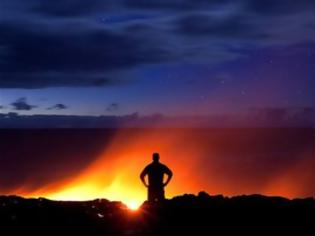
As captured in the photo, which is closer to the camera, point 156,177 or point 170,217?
point 170,217

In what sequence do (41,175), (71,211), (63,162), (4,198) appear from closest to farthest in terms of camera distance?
(71,211)
(4,198)
(41,175)
(63,162)

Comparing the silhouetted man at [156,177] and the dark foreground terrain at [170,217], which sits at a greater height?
the silhouetted man at [156,177]

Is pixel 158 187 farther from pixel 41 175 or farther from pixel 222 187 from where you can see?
pixel 41 175

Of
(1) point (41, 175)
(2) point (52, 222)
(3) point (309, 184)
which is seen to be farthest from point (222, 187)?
(2) point (52, 222)

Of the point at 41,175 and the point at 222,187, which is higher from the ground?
the point at 41,175

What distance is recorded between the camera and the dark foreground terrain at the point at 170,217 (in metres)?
19.6

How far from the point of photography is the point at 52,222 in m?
20.5

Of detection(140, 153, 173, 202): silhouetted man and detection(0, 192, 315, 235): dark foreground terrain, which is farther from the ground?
detection(140, 153, 173, 202): silhouetted man

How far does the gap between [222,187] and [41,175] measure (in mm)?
41752

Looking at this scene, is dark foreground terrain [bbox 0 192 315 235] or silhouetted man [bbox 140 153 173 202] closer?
dark foreground terrain [bbox 0 192 315 235]

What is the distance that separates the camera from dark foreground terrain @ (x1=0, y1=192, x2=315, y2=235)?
19.6m

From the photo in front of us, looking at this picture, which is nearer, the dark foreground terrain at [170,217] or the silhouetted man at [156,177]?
the dark foreground terrain at [170,217]

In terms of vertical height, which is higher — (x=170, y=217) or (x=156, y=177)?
(x=156, y=177)

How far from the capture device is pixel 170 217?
21766 millimetres
